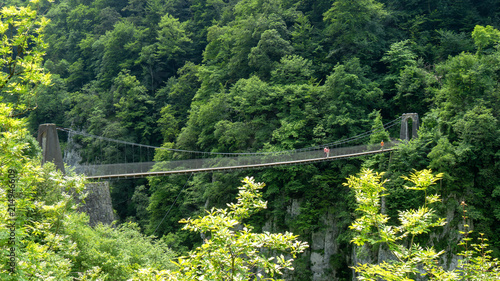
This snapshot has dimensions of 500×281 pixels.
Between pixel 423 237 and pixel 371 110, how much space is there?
676 cm

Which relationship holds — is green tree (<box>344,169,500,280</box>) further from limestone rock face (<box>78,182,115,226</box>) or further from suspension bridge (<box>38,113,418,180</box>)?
limestone rock face (<box>78,182,115,226</box>)

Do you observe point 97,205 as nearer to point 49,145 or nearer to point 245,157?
point 49,145

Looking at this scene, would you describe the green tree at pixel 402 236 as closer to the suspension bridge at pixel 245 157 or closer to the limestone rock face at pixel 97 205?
the suspension bridge at pixel 245 157

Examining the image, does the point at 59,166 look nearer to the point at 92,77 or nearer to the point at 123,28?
the point at 123,28

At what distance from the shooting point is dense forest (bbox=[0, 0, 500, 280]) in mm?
12953

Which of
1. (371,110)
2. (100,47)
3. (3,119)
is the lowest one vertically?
(3,119)

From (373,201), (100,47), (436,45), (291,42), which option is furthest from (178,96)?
(373,201)

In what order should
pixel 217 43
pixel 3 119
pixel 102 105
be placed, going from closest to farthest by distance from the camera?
pixel 3 119
pixel 217 43
pixel 102 105

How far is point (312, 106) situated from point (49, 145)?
1001cm

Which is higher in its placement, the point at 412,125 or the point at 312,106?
the point at 312,106

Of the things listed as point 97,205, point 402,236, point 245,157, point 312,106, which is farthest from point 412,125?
point 402,236

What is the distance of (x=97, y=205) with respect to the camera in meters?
13.4

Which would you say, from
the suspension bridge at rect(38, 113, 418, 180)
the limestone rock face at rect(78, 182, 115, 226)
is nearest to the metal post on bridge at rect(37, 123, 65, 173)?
the suspension bridge at rect(38, 113, 418, 180)

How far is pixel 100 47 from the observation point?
3117 cm
